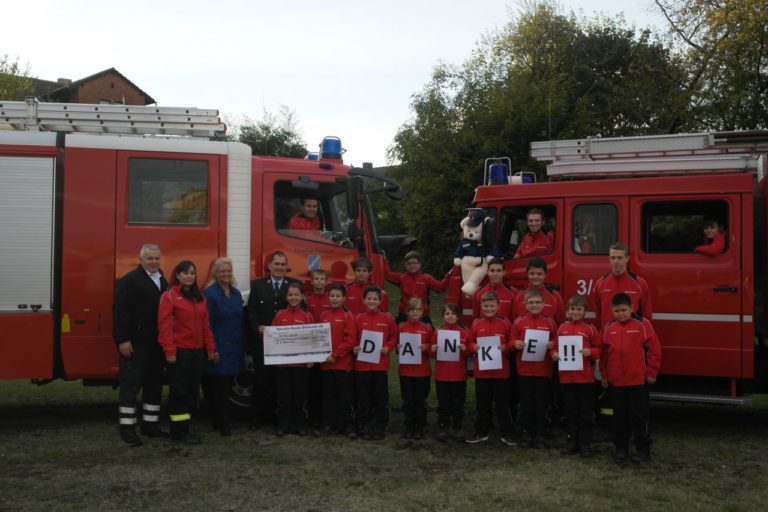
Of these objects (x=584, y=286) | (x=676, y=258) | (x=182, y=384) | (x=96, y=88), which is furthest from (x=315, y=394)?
(x=96, y=88)

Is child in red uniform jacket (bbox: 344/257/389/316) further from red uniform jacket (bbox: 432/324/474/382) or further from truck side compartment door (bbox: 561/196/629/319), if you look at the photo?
truck side compartment door (bbox: 561/196/629/319)

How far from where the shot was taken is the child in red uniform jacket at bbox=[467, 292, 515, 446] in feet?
23.8

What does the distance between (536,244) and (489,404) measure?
1815 mm

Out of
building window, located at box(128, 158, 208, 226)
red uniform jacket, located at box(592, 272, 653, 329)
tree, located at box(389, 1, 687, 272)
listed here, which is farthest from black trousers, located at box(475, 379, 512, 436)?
tree, located at box(389, 1, 687, 272)

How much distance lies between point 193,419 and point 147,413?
1.15 meters

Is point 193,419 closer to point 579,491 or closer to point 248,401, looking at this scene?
point 248,401

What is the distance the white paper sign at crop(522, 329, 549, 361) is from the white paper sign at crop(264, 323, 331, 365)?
1.94 metres

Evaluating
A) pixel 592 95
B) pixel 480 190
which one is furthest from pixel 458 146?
pixel 480 190

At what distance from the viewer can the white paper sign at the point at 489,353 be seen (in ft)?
23.6

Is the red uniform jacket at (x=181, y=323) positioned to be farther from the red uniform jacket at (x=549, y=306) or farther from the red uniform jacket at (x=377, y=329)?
the red uniform jacket at (x=549, y=306)

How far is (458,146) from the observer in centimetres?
2425

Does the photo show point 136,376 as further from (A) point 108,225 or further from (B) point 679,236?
(B) point 679,236

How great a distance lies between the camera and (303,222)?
26.7 ft

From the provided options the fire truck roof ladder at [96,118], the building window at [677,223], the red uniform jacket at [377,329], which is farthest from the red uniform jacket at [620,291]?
the fire truck roof ladder at [96,118]
